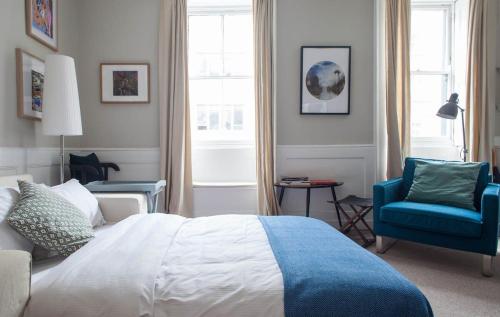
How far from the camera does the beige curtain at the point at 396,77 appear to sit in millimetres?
3824

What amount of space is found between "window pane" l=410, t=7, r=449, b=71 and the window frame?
0.03 meters

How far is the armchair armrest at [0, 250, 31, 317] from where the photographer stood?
1.05 m

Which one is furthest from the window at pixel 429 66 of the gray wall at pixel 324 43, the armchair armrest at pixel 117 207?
the armchair armrest at pixel 117 207

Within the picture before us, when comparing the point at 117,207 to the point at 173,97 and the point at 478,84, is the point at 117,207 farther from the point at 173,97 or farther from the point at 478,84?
the point at 478,84

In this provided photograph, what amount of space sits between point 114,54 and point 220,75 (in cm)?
130

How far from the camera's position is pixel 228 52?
4180 mm

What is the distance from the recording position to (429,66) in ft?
14.0

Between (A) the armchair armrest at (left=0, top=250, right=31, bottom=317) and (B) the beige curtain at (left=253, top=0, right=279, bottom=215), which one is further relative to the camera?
(B) the beige curtain at (left=253, top=0, right=279, bottom=215)

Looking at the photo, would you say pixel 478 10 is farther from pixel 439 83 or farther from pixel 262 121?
pixel 262 121

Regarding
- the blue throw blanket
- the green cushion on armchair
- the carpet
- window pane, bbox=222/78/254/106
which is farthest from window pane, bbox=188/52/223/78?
the blue throw blanket

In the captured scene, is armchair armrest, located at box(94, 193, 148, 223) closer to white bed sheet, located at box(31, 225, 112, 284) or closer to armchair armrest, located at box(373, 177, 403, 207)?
white bed sheet, located at box(31, 225, 112, 284)

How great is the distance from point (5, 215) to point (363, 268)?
5.35 feet

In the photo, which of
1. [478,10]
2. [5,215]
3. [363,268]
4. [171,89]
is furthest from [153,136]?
[478,10]

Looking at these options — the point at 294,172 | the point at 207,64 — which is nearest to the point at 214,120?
the point at 207,64
